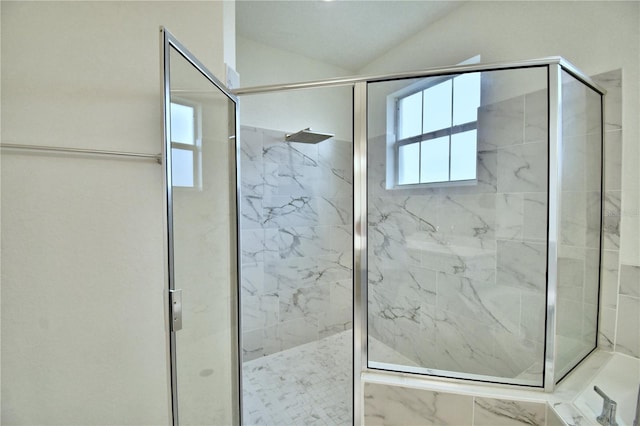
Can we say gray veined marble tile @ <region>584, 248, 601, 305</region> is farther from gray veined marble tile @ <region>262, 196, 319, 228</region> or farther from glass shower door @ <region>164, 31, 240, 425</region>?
glass shower door @ <region>164, 31, 240, 425</region>

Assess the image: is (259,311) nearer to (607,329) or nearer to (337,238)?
(337,238)

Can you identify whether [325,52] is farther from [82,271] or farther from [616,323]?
[616,323]

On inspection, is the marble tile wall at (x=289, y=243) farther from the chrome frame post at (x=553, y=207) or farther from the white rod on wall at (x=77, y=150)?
the chrome frame post at (x=553, y=207)

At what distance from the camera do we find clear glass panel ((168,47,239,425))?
0.93m

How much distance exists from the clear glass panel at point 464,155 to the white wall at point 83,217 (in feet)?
5.04

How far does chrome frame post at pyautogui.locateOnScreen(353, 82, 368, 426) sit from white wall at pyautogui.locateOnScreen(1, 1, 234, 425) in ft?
2.83

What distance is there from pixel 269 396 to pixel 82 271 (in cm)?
126

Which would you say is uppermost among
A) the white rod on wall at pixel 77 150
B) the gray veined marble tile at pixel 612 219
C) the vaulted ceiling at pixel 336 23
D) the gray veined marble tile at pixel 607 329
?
the vaulted ceiling at pixel 336 23

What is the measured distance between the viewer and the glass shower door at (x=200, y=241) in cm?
87

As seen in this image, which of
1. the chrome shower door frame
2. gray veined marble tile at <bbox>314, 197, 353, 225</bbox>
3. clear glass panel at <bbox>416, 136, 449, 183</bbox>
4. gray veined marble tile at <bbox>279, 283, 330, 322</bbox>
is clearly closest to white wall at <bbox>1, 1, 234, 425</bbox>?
the chrome shower door frame

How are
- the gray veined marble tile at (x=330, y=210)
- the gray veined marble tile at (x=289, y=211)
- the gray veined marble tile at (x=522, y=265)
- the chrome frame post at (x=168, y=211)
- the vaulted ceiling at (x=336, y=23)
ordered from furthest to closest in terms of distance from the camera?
the gray veined marble tile at (x=289, y=211)
the gray veined marble tile at (x=330, y=210)
the vaulted ceiling at (x=336, y=23)
the gray veined marble tile at (x=522, y=265)
the chrome frame post at (x=168, y=211)

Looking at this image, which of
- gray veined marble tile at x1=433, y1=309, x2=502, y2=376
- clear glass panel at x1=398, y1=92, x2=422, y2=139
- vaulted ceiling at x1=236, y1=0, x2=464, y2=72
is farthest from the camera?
vaulted ceiling at x1=236, y1=0, x2=464, y2=72

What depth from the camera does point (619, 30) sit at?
1177 millimetres

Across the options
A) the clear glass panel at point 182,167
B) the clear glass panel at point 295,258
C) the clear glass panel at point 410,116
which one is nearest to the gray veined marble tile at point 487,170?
the clear glass panel at point 410,116
